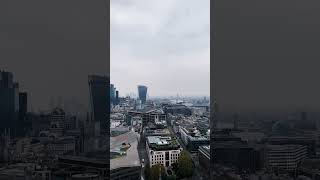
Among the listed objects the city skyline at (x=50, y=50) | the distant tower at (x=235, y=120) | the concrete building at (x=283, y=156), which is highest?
the city skyline at (x=50, y=50)

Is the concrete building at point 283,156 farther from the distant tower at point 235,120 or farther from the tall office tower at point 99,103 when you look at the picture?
the tall office tower at point 99,103

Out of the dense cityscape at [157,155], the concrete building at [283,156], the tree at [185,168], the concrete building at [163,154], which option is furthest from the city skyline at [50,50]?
the concrete building at [163,154]

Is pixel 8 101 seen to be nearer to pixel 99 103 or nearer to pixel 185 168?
pixel 99 103

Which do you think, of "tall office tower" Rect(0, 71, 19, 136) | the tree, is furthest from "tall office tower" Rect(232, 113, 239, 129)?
"tall office tower" Rect(0, 71, 19, 136)

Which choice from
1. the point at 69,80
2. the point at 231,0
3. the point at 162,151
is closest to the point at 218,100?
the point at 231,0

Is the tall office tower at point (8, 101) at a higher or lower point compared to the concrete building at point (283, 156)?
higher

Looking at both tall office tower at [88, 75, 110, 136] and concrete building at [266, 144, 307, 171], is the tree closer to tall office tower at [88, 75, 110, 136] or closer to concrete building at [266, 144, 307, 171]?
tall office tower at [88, 75, 110, 136]

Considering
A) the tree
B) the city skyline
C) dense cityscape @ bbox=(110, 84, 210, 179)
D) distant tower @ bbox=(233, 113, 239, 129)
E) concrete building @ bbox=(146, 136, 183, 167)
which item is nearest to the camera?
distant tower @ bbox=(233, 113, 239, 129)
